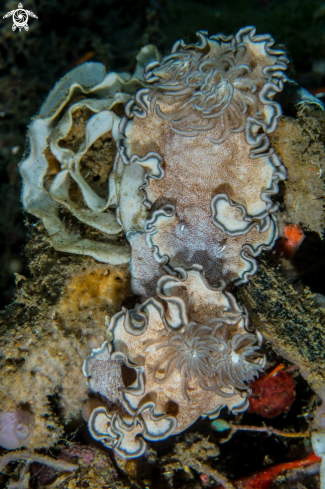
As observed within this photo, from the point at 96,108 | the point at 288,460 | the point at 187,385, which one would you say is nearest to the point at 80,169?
the point at 96,108

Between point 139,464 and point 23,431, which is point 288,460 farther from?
point 23,431

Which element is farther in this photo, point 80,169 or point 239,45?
point 80,169

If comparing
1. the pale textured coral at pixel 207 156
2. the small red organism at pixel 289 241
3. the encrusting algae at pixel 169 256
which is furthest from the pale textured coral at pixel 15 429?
the small red organism at pixel 289 241

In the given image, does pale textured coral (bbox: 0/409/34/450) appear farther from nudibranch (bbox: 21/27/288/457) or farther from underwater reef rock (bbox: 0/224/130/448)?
nudibranch (bbox: 21/27/288/457)

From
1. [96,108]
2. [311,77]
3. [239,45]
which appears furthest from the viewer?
[311,77]

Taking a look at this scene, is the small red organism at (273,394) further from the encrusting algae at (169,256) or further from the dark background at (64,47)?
the dark background at (64,47)

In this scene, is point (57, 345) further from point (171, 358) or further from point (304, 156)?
point (304, 156)
